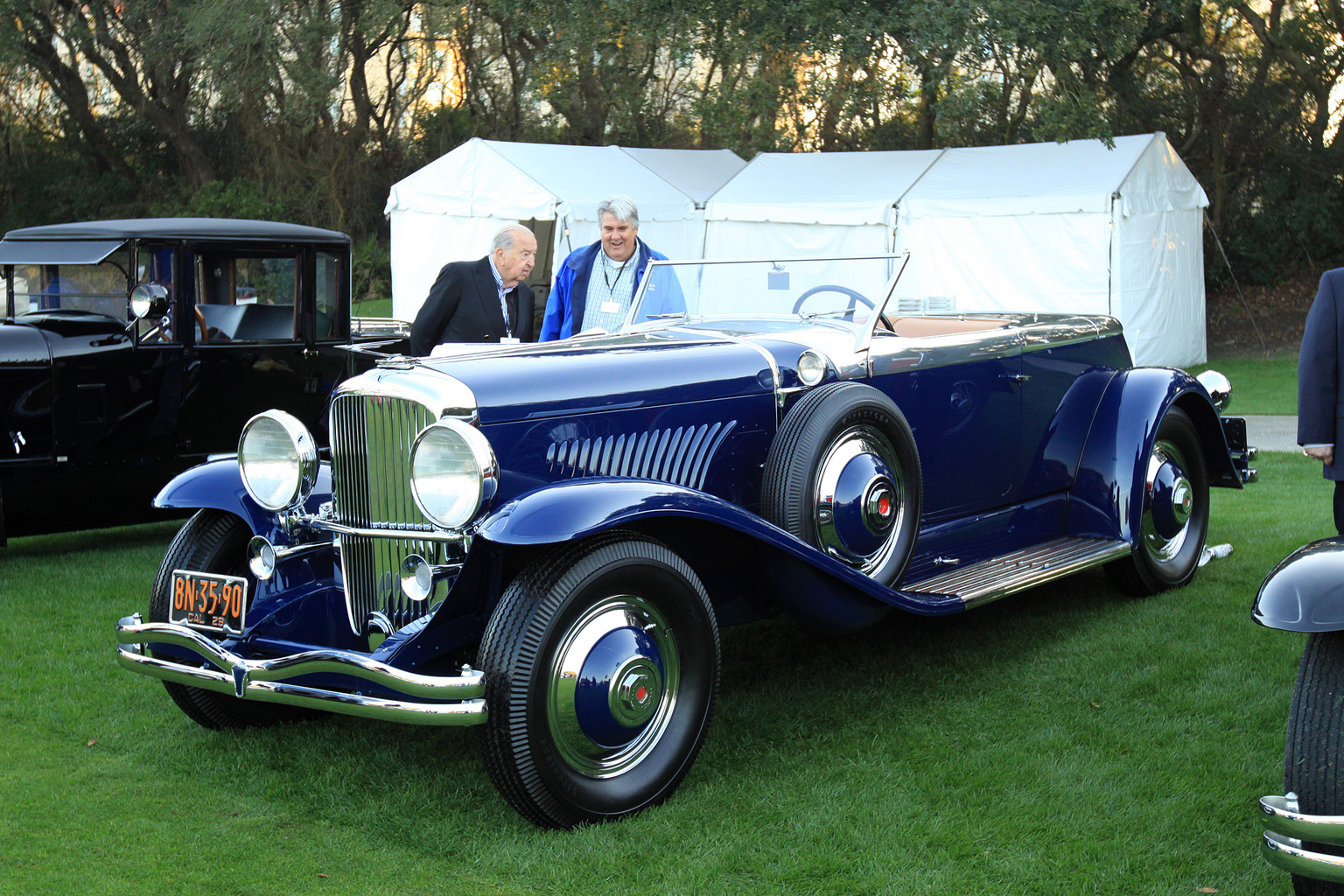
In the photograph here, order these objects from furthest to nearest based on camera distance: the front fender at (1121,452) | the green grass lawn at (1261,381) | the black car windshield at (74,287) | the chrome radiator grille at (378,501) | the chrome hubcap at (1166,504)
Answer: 1. the green grass lawn at (1261,381)
2. the black car windshield at (74,287)
3. the chrome hubcap at (1166,504)
4. the front fender at (1121,452)
5. the chrome radiator grille at (378,501)

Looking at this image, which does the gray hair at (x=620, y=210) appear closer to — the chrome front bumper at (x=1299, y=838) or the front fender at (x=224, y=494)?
the front fender at (x=224, y=494)

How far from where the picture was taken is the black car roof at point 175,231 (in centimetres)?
647

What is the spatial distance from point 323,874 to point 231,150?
2723cm

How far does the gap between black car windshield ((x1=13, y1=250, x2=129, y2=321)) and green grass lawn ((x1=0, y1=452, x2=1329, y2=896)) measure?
216 cm

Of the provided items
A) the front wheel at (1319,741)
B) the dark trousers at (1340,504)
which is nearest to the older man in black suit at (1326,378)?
the dark trousers at (1340,504)

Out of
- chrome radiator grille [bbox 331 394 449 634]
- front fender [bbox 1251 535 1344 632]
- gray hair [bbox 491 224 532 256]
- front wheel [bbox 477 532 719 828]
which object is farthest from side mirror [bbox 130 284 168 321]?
front fender [bbox 1251 535 1344 632]

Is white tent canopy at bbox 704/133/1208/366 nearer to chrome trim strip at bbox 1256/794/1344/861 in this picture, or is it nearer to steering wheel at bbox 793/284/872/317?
steering wheel at bbox 793/284/872/317

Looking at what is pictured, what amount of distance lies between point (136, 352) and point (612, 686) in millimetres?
4353

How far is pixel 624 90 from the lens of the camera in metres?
21.5

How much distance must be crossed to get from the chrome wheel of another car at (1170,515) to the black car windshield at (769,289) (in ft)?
5.25

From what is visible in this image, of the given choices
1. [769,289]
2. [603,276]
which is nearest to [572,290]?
[603,276]

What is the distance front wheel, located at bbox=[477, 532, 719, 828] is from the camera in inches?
120

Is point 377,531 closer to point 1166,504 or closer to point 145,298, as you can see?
point 145,298

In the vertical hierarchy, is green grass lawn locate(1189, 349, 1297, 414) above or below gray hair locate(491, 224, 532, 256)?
below
